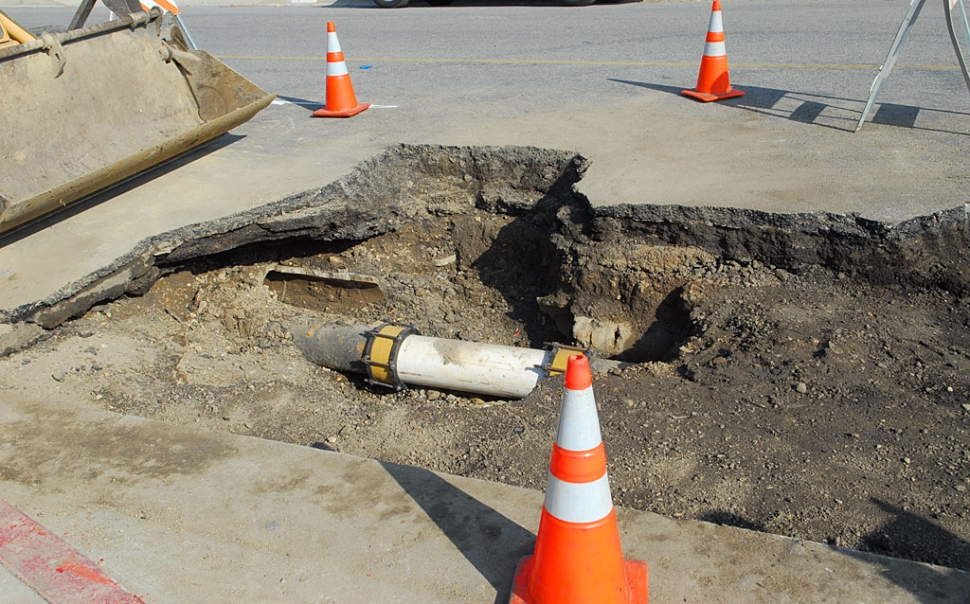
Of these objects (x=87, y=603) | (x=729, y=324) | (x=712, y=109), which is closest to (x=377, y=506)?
(x=87, y=603)

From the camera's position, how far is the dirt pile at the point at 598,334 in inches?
121

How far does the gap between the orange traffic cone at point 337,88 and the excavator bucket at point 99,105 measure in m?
1.05

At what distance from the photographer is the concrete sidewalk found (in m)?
2.42

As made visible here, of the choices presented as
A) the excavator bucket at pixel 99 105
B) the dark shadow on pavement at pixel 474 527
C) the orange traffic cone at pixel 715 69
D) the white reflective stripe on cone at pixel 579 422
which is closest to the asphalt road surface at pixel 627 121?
the orange traffic cone at pixel 715 69

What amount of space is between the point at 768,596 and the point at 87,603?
7.05 ft

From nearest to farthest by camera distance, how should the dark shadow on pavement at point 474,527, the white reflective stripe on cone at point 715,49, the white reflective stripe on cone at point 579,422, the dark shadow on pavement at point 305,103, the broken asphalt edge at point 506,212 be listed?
1. the white reflective stripe on cone at point 579,422
2. the dark shadow on pavement at point 474,527
3. the broken asphalt edge at point 506,212
4. the white reflective stripe on cone at point 715,49
5. the dark shadow on pavement at point 305,103

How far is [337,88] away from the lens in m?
7.05

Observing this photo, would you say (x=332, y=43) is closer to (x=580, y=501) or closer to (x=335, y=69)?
(x=335, y=69)

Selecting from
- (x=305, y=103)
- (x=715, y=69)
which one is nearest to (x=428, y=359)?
(x=715, y=69)

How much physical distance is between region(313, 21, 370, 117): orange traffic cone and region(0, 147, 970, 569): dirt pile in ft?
4.81

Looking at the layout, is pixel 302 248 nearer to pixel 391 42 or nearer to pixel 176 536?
pixel 176 536

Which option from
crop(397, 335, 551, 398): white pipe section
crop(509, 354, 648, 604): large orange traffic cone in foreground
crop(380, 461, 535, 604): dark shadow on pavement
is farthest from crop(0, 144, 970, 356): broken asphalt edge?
crop(509, 354, 648, 604): large orange traffic cone in foreground

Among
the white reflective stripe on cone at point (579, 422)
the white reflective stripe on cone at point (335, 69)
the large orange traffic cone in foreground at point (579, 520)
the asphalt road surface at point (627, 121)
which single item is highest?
the white reflective stripe on cone at point (335, 69)

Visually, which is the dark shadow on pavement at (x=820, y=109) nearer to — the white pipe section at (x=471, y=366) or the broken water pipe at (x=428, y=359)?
the broken water pipe at (x=428, y=359)
